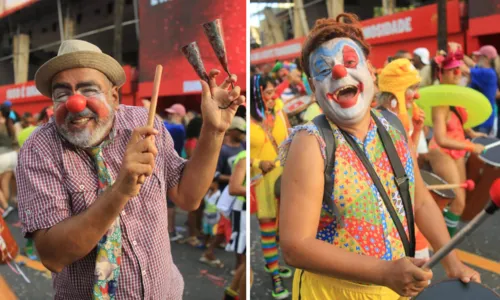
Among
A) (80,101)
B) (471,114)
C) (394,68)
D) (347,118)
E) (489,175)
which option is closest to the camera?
(80,101)

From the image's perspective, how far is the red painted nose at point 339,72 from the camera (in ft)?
5.14

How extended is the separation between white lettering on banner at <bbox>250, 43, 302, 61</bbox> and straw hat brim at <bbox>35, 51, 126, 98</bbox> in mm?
3765

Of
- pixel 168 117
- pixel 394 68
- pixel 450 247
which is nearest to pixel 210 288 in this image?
pixel 168 117

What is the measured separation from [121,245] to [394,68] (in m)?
2.34

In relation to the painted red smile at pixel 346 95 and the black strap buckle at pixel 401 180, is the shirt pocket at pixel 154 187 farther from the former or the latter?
the black strap buckle at pixel 401 180

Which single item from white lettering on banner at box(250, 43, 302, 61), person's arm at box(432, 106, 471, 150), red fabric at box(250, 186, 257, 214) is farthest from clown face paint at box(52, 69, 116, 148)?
white lettering on banner at box(250, 43, 302, 61)

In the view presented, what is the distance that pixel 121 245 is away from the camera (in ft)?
4.98

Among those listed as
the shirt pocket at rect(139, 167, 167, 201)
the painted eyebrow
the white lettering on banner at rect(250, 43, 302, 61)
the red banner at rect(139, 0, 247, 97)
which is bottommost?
the shirt pocket at rect(139, 167, 167, 201)

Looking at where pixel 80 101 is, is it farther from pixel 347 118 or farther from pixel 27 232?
pixel 347 118

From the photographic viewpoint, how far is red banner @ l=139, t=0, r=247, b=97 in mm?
2539

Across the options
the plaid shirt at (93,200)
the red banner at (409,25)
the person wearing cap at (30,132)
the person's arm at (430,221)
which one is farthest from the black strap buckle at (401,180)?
the red banner at (409,25)

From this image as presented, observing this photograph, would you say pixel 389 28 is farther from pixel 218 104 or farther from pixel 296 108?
pixel 218 104

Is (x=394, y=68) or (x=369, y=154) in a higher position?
(x=394, y=68)

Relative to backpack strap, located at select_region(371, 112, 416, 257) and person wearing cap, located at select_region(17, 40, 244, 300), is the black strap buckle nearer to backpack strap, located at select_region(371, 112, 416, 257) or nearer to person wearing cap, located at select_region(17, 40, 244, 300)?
backpack strap, located at select_region(371, 112, 416, 257)
